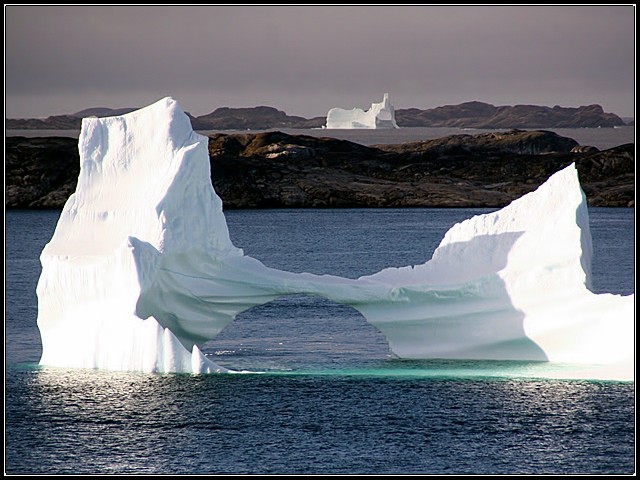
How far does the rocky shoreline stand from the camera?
106m

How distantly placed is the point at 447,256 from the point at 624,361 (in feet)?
15.9

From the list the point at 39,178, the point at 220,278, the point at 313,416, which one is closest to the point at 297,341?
the point at 220,278

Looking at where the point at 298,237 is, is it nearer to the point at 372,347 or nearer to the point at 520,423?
the point at 372,347

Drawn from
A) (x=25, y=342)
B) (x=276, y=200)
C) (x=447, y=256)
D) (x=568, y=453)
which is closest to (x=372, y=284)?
(x=447, y=256)

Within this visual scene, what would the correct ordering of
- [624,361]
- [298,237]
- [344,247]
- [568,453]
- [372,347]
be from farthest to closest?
[298,237], [344,247], [372,347], [624,361], [568,453]

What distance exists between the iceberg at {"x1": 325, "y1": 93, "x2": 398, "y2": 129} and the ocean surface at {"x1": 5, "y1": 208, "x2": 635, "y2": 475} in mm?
93516

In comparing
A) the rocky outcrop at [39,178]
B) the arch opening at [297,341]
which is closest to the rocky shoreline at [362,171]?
the rocky outcrop at [39,178]

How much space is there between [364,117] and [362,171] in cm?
943

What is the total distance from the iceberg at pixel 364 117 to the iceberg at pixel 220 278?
97.6 metres

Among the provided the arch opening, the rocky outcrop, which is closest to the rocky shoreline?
the rocky outcrop

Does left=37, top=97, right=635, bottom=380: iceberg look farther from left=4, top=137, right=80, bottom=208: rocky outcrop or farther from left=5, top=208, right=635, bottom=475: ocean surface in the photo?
left=4, top=137, right=80, bottom=208: rocky outcrop

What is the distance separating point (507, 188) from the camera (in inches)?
4402

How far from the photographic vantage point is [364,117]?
12750cm

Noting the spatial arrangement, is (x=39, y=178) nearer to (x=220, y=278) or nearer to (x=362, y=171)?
(x=362, y=171)
